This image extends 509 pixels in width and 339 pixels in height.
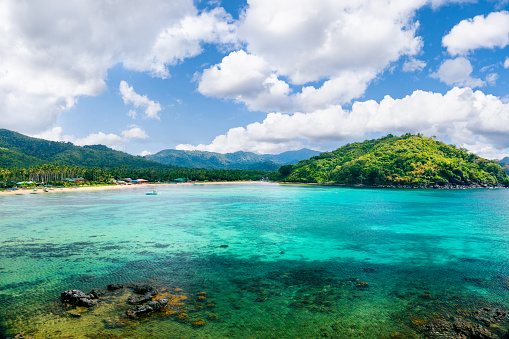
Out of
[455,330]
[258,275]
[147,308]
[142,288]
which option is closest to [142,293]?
[142,288]

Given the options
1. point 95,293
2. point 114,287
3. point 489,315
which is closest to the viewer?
point 489,315

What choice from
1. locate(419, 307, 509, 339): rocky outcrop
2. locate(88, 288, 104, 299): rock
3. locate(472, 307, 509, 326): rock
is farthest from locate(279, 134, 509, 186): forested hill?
locate(88, 288, 104, 299): rock

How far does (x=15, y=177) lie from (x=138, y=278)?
14538 centimetres

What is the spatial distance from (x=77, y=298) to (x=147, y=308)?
4.36 m

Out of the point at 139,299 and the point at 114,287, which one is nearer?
the point at 139,299

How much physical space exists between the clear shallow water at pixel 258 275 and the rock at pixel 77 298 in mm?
628

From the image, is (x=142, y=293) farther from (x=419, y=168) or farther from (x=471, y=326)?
(x=419, y=168)

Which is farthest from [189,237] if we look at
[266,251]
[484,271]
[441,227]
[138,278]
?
[441,227]

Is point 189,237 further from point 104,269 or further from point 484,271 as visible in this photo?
point 484,271

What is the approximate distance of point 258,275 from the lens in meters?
19.1

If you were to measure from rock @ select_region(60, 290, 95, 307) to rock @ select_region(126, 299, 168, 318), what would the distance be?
2621mm

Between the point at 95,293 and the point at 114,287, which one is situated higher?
the point at 95,293

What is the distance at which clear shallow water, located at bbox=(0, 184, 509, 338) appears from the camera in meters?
12.5

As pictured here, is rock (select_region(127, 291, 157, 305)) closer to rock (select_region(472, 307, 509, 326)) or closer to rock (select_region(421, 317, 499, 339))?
rock (select_region(421, 317, 499, 339))
